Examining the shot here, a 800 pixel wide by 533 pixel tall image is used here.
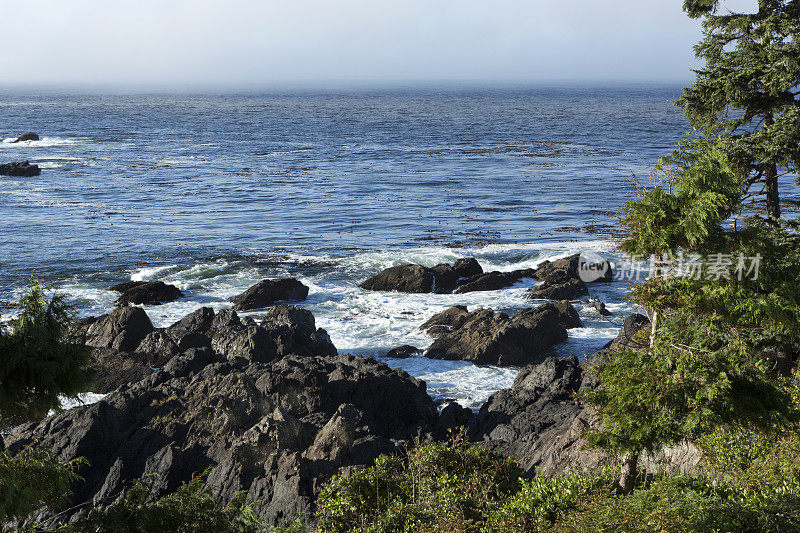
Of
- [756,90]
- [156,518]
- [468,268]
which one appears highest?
[756,90]

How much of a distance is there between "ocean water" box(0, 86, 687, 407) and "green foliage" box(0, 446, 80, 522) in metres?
14.3

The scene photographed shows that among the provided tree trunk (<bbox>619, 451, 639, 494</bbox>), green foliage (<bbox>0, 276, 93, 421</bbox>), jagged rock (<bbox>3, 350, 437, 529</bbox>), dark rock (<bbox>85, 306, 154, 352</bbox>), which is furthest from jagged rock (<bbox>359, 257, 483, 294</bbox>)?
green foliage (<bbox>0, 276, 93, 421</bbox>)

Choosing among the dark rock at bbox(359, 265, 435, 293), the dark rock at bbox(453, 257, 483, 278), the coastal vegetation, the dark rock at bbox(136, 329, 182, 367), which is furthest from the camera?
the dark rock at bbox(453, 257, 483, 278)

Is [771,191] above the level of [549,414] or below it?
above

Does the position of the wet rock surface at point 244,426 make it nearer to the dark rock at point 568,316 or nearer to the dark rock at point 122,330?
the dark rock at point 122,330

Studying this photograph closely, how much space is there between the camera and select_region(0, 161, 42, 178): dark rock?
267 feet

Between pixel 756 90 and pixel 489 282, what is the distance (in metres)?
21.7

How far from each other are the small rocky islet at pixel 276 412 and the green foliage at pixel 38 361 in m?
4.76

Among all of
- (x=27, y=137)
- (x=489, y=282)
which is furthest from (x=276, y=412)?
(x=27, y=137)

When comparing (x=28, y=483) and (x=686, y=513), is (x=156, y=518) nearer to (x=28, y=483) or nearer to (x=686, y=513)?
(x=28, y=483)

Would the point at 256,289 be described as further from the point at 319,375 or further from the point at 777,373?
the point at 777,373

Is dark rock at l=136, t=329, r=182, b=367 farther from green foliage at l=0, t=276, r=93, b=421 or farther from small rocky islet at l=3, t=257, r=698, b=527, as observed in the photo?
green foliage at l=0, t=276, r=93, b=421

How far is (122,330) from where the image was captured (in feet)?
99.3

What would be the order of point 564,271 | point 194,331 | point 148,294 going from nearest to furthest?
point 194,331 < point 148,294 < point 564,271
